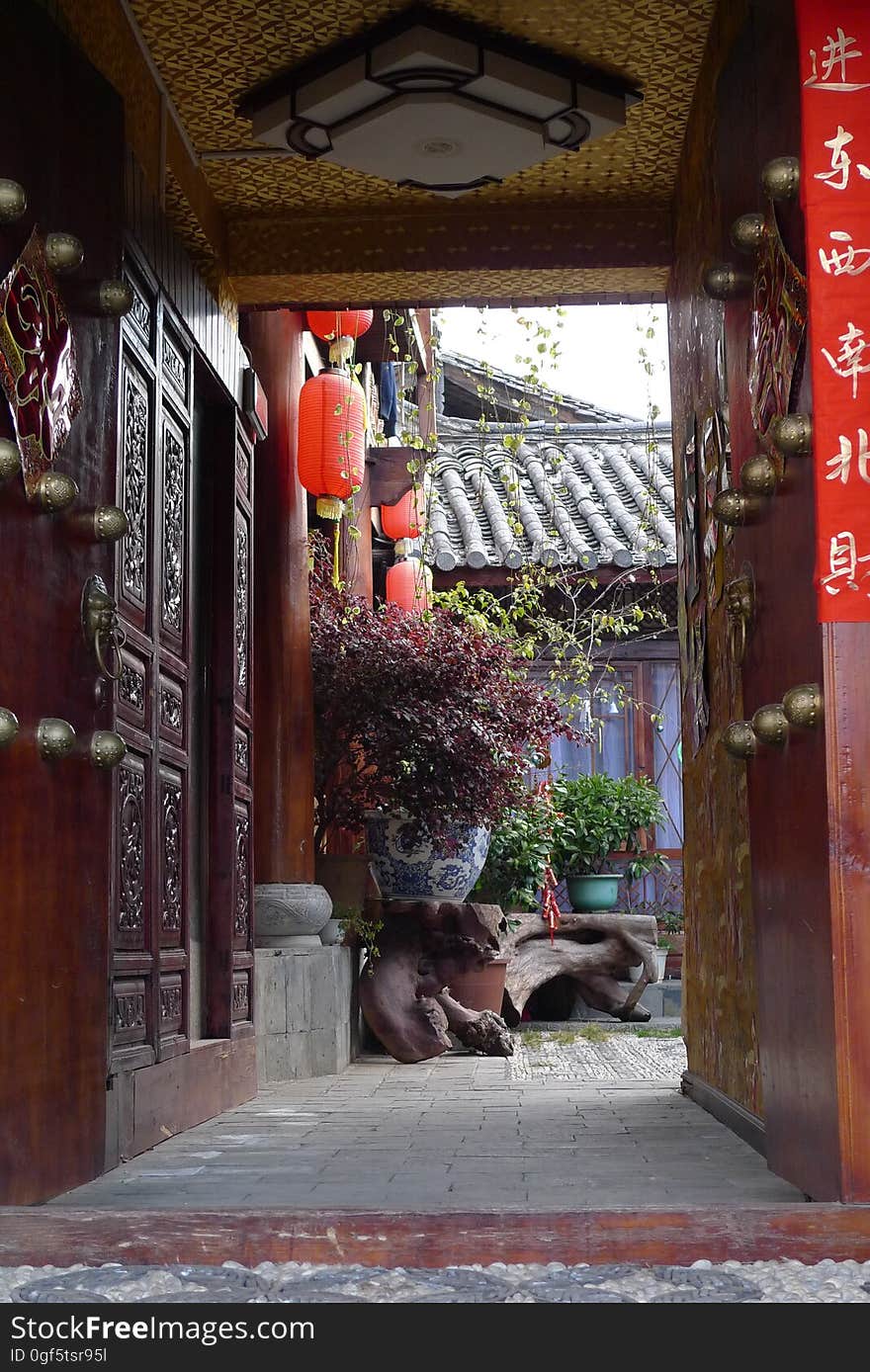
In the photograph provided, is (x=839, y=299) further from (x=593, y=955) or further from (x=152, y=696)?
(x=593, y=955)

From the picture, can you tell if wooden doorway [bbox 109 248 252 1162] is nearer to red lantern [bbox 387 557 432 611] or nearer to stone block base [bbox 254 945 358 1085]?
stone block base [bbox 254 945 358 1085]

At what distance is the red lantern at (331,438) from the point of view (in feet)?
23.1

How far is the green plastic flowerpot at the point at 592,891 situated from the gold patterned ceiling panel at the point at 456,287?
499 centimetres

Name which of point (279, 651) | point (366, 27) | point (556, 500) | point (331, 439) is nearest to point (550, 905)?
point (279, 651)

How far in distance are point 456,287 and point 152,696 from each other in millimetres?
2265

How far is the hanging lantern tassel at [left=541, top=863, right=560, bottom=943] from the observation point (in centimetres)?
902

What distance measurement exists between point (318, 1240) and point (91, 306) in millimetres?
2061

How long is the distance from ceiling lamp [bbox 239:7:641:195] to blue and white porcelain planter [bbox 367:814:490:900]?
360cm

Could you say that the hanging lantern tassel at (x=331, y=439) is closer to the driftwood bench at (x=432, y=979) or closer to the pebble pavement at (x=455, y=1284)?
the driftwood bench at (x=432, y=979)

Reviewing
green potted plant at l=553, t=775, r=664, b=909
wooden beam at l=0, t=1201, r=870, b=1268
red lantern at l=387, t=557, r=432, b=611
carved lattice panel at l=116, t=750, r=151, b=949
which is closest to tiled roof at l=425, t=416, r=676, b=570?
red lantern at l=387, t=557, r=432, b=611

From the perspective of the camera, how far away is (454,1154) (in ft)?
11.7

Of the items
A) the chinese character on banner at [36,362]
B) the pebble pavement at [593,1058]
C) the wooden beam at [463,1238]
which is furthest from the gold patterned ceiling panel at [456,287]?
the wooden beam at [463,1238]

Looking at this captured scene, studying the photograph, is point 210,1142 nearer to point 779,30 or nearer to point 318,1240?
point 318,1240
